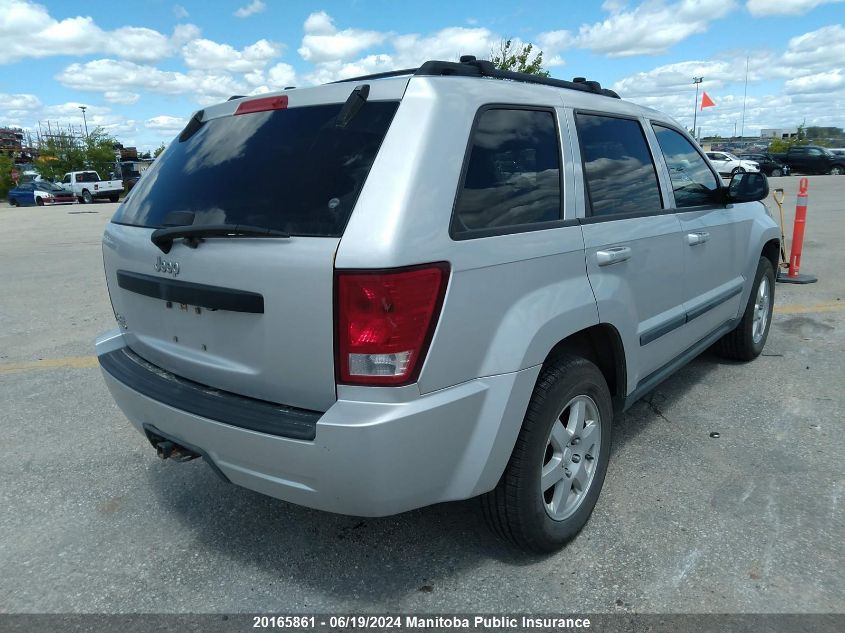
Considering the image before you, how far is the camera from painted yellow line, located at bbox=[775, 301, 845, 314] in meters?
6.49

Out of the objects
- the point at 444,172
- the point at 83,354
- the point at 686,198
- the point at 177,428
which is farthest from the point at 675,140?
the point at 83,354

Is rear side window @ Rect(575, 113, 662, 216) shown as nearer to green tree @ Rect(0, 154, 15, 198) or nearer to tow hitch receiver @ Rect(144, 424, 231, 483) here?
tow hitch receiver @ Rect(144, 424, 231, 483)

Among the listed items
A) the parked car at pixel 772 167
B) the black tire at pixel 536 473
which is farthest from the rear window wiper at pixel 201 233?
the parked car at pixel 772 167

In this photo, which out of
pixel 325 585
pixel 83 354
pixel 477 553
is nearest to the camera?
pixel 325 585

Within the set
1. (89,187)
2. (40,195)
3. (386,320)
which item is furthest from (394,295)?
(40,195)

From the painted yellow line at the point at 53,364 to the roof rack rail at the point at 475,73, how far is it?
12.2 ft

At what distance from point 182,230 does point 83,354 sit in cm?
391

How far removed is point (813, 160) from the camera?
3666 cm

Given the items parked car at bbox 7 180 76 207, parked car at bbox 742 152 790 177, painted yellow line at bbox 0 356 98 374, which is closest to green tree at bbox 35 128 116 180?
parked car at bbox 7 180 76 207

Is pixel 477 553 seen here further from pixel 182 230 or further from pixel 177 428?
pixel 182 230

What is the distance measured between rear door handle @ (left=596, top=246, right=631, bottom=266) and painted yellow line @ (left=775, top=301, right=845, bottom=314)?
177 inches

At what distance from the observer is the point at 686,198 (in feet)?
12.0

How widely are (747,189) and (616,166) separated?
58.0 inches

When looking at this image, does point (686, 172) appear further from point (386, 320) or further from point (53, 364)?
point (53, 364)
